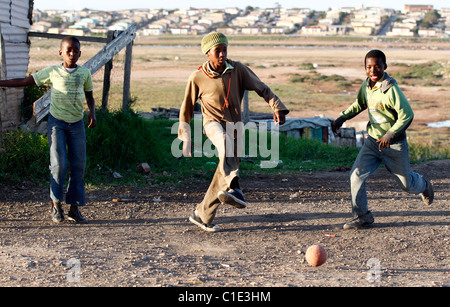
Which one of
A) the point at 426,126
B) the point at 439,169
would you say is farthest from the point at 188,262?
the point at 426,126

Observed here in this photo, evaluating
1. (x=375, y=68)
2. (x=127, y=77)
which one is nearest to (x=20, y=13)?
(x=127, y=77)

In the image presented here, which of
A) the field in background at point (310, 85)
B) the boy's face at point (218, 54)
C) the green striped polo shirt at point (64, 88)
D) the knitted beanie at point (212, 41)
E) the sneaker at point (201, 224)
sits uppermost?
the knitted beanie at point (212, 41)

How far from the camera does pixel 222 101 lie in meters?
5.80

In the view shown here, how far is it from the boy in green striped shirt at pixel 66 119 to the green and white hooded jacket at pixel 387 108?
278cm

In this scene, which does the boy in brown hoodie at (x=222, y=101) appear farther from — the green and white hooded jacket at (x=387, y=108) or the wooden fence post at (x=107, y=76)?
the wooden fence post at (x=107, y=76)

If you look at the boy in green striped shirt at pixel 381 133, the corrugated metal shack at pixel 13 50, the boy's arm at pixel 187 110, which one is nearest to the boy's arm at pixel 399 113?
the boy in green striped shirt at pixel 381 133

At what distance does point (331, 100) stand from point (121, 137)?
71.5 ft

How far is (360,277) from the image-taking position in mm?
4691

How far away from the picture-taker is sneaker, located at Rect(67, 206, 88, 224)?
6234mm

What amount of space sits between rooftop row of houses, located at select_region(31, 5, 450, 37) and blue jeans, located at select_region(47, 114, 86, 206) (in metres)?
101

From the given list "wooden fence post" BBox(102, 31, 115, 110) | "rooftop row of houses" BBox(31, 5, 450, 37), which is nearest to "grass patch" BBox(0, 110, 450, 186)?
"wooden fence post" BBox(102, 31, 115, 110)

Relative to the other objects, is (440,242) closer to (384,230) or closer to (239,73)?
(384,230)

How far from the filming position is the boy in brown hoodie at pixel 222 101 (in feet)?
18.6

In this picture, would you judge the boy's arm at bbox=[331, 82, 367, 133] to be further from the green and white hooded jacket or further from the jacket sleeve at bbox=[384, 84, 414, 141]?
the jacket sleeve at bbox=[384, 84, 414, 141]
